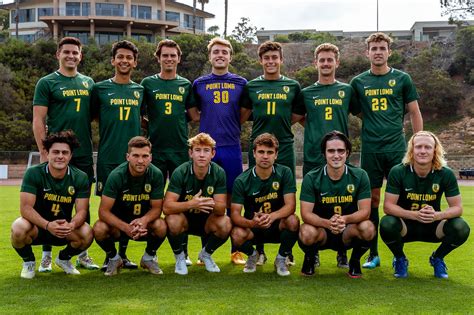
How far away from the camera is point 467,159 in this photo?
31.0m

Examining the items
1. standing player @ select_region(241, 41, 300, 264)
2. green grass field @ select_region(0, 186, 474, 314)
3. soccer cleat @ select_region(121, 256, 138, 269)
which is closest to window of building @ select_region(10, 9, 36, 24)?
green grass field @ select_region(0, 186, 474, 314)

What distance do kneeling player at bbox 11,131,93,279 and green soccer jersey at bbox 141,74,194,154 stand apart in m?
1.12

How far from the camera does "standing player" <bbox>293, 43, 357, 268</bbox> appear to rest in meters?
6.24

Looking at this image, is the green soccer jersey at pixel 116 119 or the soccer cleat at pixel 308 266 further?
the green soccer jersey at pixel 116 119

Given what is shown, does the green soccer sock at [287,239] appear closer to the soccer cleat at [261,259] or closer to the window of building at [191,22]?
the soccer cleat at [261,259]

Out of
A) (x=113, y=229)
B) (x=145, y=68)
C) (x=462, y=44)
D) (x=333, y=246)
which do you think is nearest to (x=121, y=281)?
(x=113, y=229)

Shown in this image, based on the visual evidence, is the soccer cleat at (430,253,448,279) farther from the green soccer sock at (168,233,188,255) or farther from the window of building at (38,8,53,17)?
the window of building at (38,8,53,17)

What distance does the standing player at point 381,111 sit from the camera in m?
6.27

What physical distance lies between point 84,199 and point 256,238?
178 cm

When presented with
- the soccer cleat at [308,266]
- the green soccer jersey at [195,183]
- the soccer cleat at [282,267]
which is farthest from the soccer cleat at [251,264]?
the green soccer jersey at [195,183]

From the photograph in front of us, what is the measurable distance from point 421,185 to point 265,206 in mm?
1570

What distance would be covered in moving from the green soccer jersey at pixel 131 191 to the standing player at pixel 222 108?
3.40ft

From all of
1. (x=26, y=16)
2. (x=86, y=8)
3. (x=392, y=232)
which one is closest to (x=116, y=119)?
(x=392, y=232)

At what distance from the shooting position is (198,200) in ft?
18.3
